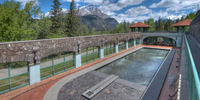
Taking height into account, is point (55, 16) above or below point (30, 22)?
above

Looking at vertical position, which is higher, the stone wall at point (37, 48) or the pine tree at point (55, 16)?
the pine tree at point (55, 16)

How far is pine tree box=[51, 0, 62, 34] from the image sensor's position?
38.5 m

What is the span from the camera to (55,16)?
39.7 m

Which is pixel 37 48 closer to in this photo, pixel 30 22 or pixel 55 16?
pixel 30 22

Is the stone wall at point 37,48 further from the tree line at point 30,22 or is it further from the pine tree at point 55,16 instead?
the pine tree at point 55,16

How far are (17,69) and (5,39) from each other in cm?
658

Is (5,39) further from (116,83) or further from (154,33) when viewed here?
(154,33)

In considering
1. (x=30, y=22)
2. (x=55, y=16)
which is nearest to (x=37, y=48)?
(x=30, y=22)

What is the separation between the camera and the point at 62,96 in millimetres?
9188

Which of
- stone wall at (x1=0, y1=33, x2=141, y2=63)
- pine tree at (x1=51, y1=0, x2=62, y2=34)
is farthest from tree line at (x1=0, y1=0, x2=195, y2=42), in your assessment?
stone wall at (x1=0, y1=33, x2=141, y2=63)

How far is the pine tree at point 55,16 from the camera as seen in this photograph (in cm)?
3851

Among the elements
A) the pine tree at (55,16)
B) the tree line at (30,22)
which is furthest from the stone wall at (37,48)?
the pine tree at (55,16)

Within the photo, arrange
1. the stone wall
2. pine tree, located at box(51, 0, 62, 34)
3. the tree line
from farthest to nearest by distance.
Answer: pine tree, located at box(51, 0, 62, 34) < the tree line < the stone wall

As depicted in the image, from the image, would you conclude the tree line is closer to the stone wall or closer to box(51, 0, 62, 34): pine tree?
box(51, 0, 62, 34): pine tree
